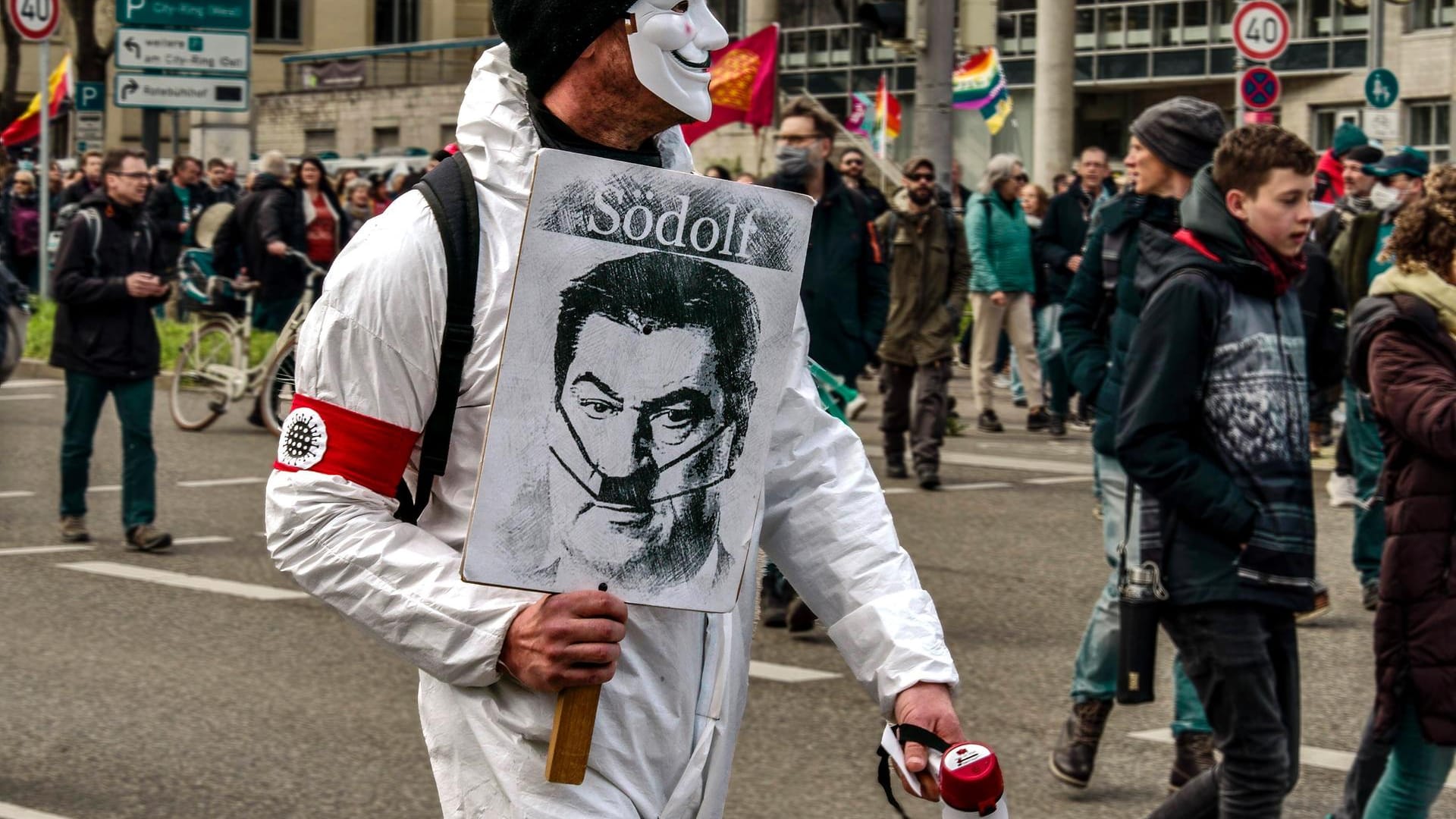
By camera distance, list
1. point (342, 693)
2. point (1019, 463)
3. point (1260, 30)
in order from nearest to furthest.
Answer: point (342, 693), point (1019, 463), point (1260, 30)

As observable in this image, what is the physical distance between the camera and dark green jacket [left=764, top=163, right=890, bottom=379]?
9.62 m

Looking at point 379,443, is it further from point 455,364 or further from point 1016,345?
point 1016,345

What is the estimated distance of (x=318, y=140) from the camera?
5372 cm

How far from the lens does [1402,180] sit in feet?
39.8

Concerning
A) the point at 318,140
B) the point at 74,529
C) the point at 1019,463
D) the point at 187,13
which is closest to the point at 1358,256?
the point at 1019,463

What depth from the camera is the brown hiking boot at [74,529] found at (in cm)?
1006

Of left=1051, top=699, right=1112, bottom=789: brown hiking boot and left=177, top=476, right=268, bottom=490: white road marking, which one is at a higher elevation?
left=177, top=476, right=268, bottom=490: white road marking

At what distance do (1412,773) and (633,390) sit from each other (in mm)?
2852

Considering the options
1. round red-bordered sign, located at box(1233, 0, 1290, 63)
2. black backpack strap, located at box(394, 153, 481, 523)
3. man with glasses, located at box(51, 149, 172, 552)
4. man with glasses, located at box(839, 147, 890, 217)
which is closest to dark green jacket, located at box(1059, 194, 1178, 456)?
black backpack strap, located at box(394, 153, 481, 523)

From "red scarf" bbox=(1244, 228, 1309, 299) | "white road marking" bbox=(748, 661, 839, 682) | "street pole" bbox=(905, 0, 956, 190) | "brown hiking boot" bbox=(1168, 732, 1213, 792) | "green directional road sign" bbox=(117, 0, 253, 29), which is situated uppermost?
"green directional road sign" bbox=(117, 0, 253, 29)

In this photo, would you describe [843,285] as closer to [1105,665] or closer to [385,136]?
[1105,665]

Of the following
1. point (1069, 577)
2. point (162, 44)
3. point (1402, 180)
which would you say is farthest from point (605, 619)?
point (162, 44)

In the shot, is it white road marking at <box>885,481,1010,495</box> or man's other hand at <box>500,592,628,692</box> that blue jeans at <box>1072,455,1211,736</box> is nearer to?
man's other hand at <box>500,592,628,692</box>

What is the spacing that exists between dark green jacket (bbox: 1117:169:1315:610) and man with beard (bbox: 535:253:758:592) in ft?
7.44
